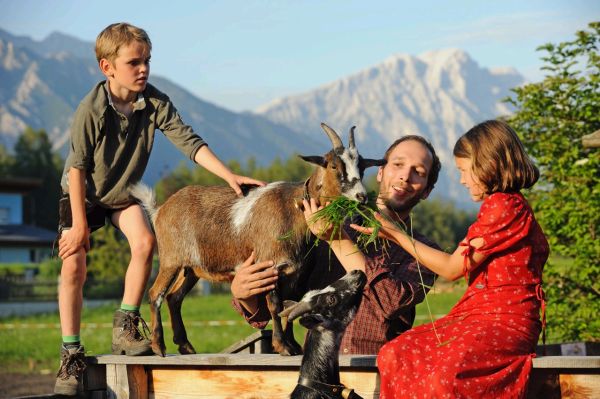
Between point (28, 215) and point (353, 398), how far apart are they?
65728 mm

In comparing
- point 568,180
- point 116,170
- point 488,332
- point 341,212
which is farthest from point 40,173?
point 488,332

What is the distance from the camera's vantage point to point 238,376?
4.66 m

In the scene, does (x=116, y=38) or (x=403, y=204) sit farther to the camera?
(x=403, y=204)

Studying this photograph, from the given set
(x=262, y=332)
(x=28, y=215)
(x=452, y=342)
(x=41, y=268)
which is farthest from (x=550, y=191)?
(x=28, y=215)

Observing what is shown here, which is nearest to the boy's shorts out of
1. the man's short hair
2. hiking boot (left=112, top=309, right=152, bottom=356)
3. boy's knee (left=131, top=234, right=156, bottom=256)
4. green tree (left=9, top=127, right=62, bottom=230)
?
boy's knee (left=131, top=234, right=156, bottom=256)

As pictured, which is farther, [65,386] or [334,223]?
[65,386]

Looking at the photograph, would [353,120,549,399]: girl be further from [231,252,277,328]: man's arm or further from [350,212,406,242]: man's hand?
[231,252,277,328]: man's arm

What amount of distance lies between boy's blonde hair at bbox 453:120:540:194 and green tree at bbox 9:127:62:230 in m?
64.5

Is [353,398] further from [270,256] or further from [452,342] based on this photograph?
[270,256]

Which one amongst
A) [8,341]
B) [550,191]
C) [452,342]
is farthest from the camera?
[8,341]

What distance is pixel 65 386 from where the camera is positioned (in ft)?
15.9

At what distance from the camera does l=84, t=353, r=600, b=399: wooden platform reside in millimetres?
3869

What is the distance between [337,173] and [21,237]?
53.1 m

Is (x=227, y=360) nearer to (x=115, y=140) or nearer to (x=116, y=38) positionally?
(x=115, y=140)
